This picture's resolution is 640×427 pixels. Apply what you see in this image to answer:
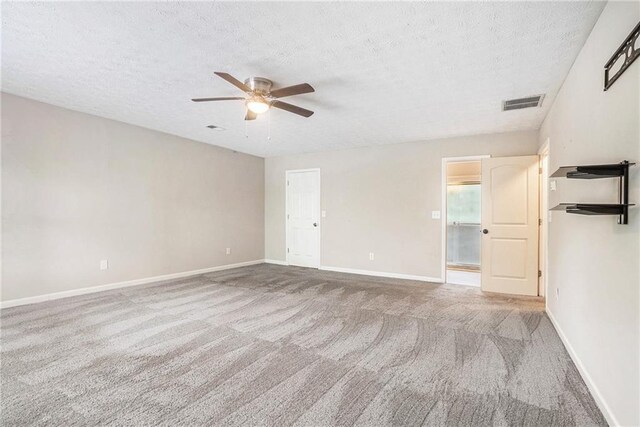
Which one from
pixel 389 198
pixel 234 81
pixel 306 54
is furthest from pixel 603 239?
pixel 389 198

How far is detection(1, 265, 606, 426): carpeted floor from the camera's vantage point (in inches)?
68.9

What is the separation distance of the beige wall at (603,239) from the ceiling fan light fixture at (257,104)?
8.58 ft

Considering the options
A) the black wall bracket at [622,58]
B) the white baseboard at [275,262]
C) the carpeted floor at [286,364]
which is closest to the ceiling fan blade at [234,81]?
the carpeted floor at [286,364]

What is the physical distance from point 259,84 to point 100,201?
309 cm

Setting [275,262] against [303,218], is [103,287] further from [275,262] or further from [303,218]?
[303,218]

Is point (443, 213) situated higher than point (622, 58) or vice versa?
point (622, 58)

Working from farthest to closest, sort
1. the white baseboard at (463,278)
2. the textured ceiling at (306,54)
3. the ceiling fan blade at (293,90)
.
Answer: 1. the white baseboard at (463,278)
2. the ceiling fan blade at (293,90)
3. the textured ceiling at (306,54)

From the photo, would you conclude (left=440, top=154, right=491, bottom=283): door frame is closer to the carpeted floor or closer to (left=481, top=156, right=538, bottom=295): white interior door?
(left=481, top=156, right=538, bottom=295): white interior door

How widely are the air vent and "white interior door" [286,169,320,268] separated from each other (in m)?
3.58

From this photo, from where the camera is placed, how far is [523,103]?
3.44 meters

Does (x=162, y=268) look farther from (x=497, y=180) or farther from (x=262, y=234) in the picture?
(x=497, y=180)

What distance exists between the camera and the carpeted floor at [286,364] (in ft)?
5.74

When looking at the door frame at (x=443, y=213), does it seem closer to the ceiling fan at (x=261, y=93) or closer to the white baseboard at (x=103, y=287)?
the ceiling fan at (x=261, y=93)

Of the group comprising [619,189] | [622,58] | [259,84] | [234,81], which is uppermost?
[259,84]
